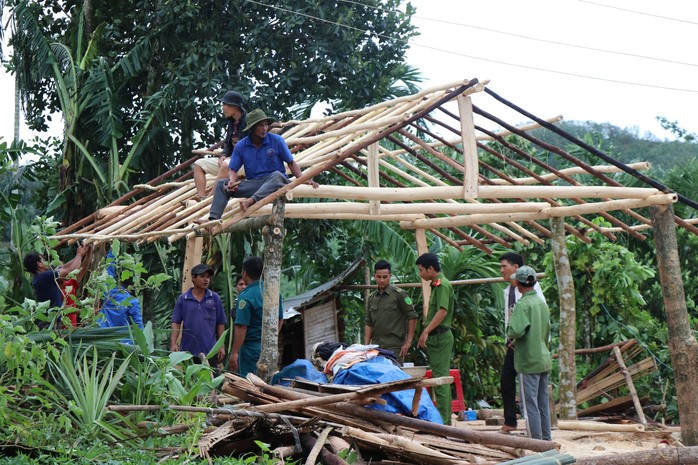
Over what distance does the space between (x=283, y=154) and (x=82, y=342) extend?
8.43 ft

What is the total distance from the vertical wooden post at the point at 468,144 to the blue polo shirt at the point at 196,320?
2.75m

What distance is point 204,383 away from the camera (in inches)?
243

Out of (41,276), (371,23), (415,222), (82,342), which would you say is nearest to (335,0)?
(371,23)

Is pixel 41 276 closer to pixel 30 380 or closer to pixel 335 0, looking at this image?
pixel 30 380

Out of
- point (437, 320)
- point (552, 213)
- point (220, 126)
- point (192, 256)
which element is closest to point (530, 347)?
point (437, 320)

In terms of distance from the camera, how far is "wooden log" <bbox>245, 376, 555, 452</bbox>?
6617mm

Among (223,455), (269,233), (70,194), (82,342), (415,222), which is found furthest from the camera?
(70,194)

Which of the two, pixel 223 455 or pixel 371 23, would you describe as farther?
pixel 371 23

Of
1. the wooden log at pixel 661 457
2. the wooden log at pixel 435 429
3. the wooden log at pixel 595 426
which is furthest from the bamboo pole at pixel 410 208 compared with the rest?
the wooden log at pixel 661 457

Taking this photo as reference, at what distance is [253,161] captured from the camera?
26.7 ft

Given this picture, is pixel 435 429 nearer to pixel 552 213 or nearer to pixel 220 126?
pixel 552 213

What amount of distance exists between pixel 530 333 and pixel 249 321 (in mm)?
2687

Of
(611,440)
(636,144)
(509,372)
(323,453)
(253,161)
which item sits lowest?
(611,440)

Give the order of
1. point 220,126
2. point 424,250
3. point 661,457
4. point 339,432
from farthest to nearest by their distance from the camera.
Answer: point 220,126 < point 424,250 < point 661,457 < point 339,432
